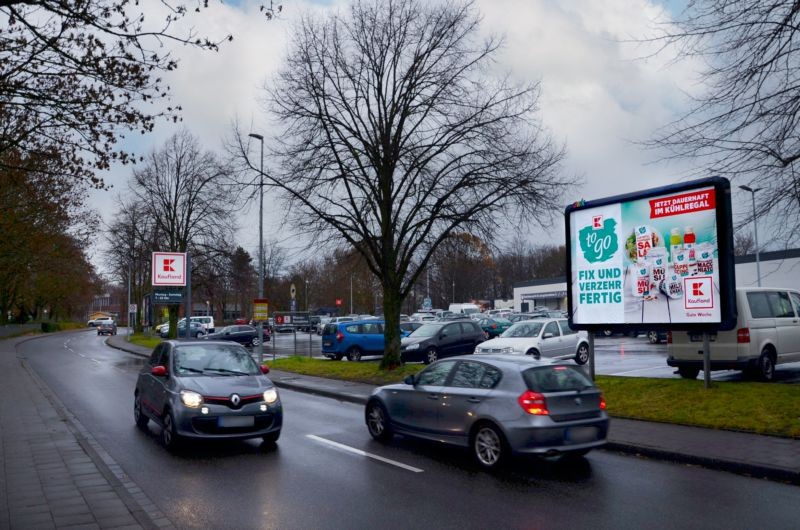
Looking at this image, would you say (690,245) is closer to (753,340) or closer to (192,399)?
(753,340)

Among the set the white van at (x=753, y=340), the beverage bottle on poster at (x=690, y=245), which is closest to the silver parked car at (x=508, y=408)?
the beverage bottle on poster at (x=690, y=245)

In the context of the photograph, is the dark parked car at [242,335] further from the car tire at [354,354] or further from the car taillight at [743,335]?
the car taillight at [743,335]

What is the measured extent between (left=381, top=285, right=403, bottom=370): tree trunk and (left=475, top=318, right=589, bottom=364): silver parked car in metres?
2.60

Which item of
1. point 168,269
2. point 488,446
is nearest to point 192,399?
point 488,446

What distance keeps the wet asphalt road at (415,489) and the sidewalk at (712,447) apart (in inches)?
9.2

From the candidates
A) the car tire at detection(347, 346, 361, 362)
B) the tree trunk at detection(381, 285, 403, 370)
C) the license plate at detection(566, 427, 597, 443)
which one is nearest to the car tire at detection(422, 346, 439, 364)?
the tree trunk at detection(381, 285, 403, 370)

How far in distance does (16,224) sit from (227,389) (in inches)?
659

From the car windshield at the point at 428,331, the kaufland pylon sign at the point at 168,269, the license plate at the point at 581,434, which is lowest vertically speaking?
the license plate at the point at 581,434

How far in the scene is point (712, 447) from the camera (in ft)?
30.6

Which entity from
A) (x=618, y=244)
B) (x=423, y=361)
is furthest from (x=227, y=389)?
(x=423, y=361)

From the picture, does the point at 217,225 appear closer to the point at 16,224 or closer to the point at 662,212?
the point at 16,224

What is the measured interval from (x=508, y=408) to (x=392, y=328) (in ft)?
42.0

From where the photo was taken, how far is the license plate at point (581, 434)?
8297 mm

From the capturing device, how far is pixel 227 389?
386 inches
